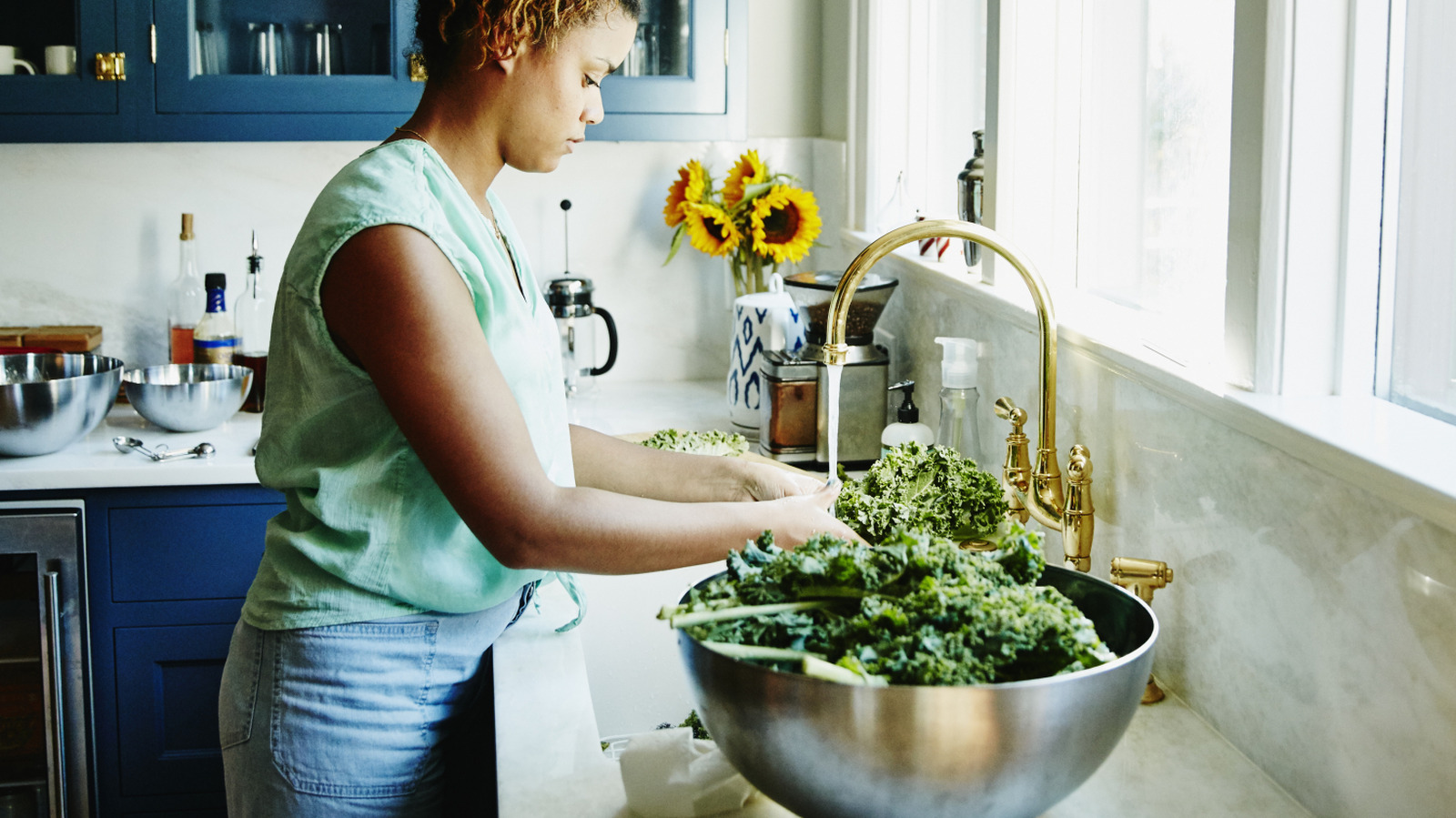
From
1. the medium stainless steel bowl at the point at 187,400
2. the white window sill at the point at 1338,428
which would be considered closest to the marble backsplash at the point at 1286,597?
the white window sill at the point at 1338,428

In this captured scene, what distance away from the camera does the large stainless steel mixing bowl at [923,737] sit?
2.39 feet

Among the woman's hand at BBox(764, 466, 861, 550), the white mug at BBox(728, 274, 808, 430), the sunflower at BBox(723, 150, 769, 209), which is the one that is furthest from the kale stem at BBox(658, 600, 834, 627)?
the sunflower at BBox(723, 150, 769, 209)

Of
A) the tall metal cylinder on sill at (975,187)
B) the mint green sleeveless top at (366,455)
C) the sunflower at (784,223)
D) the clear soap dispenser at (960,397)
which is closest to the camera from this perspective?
the mint green sleeveless top at (366,455)

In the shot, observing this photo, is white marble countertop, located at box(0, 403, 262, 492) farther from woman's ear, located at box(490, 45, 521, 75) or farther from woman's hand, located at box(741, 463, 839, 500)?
woman's ear, located at box(490, 45, 521, 75)

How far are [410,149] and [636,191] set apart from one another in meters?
1.73

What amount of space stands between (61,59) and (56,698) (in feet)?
3.75

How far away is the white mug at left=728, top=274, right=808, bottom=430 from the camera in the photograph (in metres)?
2.25

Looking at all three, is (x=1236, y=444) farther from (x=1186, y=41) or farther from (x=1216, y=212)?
(x=1186, y=41)

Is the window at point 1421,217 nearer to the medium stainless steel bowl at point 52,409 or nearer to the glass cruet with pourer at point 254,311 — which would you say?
the medium stainless steel bowl at point 52,409

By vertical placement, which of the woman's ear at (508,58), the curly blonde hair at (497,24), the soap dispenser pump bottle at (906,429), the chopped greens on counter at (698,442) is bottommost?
the chopped greens on counter at (698,442)

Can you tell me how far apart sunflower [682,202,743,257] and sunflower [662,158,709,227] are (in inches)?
2.4

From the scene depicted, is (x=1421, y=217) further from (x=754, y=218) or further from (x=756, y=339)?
(x=754, y=218)

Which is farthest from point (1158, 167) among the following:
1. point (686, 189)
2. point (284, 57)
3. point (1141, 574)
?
point (284, 57)

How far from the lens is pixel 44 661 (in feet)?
6.82
